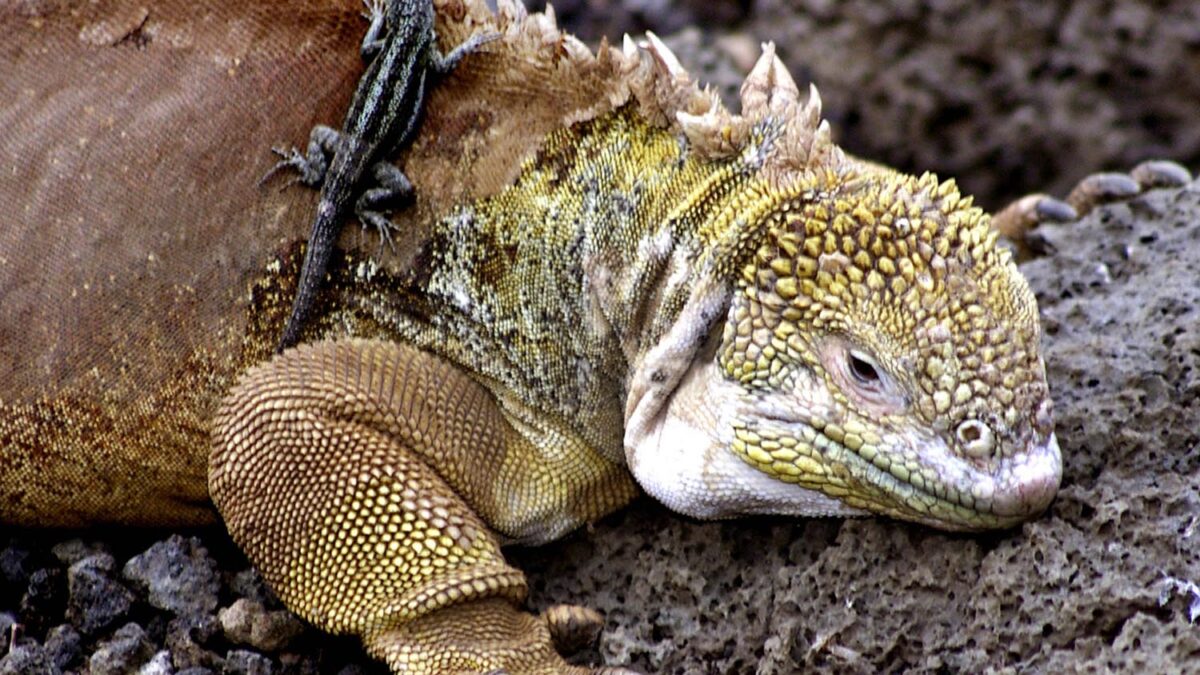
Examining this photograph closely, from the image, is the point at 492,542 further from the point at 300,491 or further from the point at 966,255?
the point at 966,255

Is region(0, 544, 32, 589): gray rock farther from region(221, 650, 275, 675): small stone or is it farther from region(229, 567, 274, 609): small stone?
region(221, 650, 275, 675): small stone

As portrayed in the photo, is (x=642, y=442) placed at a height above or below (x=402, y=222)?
below

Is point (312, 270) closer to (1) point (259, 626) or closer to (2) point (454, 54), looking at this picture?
(2) point (454, 54)

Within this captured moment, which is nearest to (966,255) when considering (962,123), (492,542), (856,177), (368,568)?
(856,177)

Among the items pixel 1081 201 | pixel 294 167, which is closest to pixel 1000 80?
pixel 1081 201

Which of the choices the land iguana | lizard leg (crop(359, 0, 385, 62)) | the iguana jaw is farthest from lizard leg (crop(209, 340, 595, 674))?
lizard leg (crop(359, 0, 385, 62))

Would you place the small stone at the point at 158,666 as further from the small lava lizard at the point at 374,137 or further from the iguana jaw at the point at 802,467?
the iguana jaw at the point at 802,467

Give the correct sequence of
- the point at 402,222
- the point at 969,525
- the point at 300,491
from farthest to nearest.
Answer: the point at 402,222
the point at 300,491
the point at 969,525

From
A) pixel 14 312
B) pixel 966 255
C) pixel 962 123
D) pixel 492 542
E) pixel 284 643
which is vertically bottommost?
pixel 962 123
